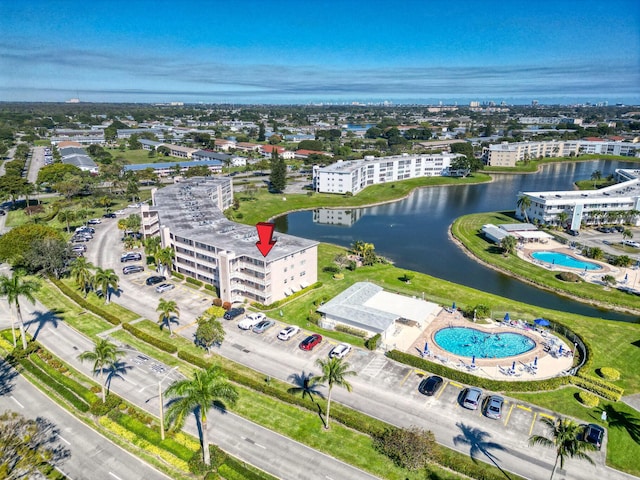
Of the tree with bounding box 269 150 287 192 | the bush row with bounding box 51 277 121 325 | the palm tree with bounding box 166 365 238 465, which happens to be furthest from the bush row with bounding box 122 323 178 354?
the tree with bounding box 269 150 287 192

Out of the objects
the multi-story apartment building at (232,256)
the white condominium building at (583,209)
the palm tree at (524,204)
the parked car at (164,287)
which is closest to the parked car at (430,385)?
the multi-story apartment building at (232,256)

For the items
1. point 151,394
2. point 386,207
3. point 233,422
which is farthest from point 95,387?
point 386,207

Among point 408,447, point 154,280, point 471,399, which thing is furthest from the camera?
point 154,280

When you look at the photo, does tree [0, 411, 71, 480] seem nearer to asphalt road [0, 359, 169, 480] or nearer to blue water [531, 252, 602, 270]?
asphalt road [0, 359, 169, 480]

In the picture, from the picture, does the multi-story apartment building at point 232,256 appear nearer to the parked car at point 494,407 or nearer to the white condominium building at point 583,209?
the parked car at point 494,407

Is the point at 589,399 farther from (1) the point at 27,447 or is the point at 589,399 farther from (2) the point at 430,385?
(1) the point at 27,447

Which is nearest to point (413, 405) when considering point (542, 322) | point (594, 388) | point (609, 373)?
point (594, 388)
